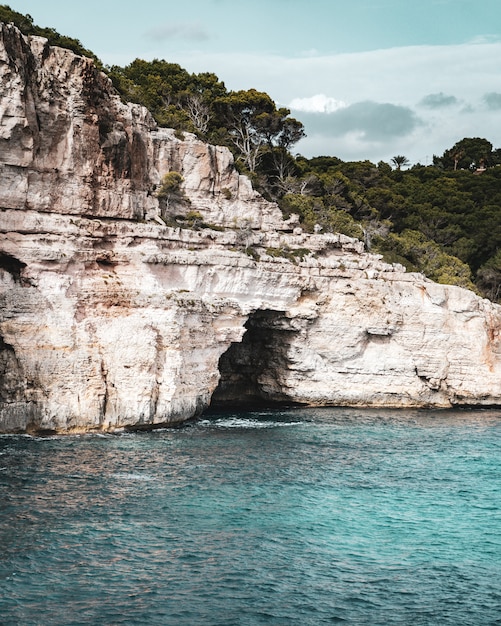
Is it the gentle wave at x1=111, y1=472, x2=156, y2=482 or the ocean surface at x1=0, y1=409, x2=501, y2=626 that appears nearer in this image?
the ocean surface at x1=0, y1=409, x2=501, y2=626

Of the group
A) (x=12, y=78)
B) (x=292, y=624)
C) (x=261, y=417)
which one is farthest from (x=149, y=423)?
(x=292, y=624)

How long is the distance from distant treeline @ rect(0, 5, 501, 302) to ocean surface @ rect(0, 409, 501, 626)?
2467 cm

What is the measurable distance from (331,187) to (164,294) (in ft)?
115

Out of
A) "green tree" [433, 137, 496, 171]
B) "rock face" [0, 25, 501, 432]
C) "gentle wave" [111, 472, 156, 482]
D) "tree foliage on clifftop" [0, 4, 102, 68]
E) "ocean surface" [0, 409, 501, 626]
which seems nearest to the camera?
"ocean surface" [0, 409, 501, 626]

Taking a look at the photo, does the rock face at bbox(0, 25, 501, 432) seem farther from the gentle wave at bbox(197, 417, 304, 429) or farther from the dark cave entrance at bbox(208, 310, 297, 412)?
the gentle wave at bbox(197, 417, 304, 429)

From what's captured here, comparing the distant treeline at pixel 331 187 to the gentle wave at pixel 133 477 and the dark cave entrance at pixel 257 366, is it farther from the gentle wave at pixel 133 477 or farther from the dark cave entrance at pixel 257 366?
the gentle wave at pixel 133 477

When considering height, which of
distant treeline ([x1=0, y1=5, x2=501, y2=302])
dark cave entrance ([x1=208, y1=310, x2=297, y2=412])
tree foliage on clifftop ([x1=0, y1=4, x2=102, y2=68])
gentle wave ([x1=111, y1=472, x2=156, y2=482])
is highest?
tree foliage on clifftop ([x1=0, y1=4, x2=102, y2=68])

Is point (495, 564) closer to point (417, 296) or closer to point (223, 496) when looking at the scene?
point (223, 496)

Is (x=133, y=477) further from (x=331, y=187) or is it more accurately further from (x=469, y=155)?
(x=469, y=155)

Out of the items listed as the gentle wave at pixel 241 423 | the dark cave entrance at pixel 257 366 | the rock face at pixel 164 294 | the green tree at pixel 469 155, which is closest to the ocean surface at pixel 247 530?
the gentle wave at pixel 241 423

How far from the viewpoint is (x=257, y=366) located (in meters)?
48.5

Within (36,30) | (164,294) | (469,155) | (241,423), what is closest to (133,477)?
(164,294)

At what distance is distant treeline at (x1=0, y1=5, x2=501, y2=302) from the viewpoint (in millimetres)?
59656

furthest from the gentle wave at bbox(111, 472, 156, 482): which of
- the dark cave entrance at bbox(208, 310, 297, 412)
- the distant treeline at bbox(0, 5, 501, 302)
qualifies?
the distant treeline at bbox(0, 5, 501, 302)
